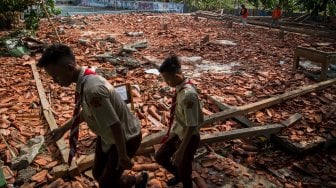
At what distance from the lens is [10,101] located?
6816 millimetres

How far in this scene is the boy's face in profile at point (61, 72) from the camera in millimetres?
2609

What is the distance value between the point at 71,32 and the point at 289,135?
1333 centimetres

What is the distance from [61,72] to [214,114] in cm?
373

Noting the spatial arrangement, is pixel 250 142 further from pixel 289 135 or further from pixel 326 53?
pixel 326 53

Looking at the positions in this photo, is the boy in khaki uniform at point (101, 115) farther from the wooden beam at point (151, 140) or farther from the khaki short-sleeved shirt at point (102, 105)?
the wooden beam at point (151, 140)

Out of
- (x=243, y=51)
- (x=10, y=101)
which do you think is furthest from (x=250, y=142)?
(x=243, y=51)

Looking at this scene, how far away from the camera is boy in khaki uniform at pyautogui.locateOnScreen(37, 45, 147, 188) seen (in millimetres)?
2586

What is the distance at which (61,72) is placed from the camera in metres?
2.63

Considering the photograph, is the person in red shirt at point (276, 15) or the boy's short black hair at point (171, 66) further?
the person in red shirt at point (276, 15)

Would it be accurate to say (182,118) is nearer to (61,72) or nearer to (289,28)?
(61,72)

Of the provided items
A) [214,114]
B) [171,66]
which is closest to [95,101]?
[171,66]

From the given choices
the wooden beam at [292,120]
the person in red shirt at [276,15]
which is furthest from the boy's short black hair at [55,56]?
the person in red shirt at [276,15]

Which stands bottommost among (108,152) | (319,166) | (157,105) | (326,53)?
(319,166)

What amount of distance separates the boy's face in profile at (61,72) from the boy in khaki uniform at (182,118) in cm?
95
